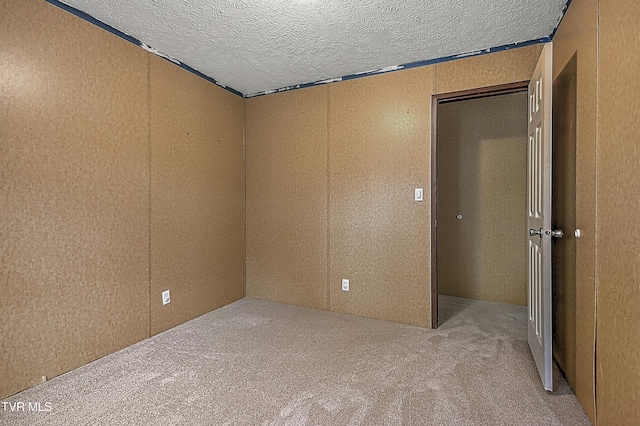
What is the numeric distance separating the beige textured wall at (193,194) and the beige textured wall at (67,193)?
5.3 inches

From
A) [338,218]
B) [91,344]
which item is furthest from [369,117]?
[91,344]

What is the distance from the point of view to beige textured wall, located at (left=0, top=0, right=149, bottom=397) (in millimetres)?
1823

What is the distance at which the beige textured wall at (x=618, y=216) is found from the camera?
1.24 meters

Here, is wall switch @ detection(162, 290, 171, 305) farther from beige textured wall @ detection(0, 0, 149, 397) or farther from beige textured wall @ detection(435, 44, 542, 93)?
beige textured wall @ detection(435, 44, 542, 93)

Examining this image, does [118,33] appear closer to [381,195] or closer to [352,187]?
[352,187]

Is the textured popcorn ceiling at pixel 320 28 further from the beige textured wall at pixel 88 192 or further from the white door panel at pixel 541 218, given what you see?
the white door panel at pixel 541 218

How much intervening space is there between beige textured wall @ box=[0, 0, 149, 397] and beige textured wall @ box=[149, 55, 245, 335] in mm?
135

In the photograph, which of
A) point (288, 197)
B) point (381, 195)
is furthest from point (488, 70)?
point (288, 197)

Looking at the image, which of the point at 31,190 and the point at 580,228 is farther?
the point at 31,190

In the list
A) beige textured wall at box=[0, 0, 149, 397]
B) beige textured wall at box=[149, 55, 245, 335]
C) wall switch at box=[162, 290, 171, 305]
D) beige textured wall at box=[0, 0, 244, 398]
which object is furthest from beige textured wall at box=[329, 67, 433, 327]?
beige textured wall at box=[0, 0, 149, 397]

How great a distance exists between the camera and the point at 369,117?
308cm

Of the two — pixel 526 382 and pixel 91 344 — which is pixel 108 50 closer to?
pixel 91 344

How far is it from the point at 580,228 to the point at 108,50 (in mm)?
3193

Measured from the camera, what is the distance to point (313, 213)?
340cm
